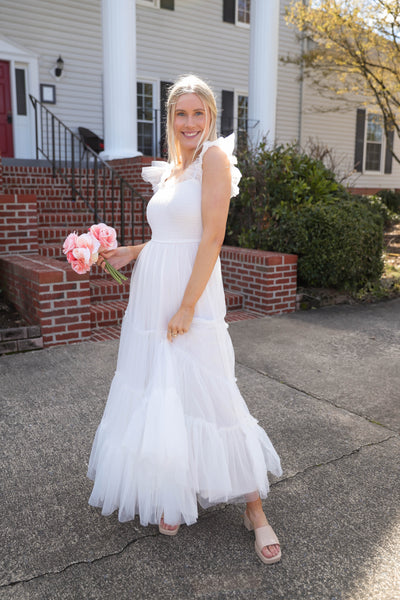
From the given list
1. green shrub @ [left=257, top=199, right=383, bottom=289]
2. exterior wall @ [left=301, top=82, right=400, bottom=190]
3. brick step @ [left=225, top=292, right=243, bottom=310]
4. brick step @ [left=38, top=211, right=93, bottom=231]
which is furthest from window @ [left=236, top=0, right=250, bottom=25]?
brick step @ [left=225, top=292, right=243, bottom=310]

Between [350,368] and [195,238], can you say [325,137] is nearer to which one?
[350,368]

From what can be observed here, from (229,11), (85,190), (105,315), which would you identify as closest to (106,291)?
(105,315)

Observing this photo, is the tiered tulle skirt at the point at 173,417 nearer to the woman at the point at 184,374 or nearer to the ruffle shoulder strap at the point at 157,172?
the woman at the point at 184,374

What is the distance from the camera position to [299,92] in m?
13.9

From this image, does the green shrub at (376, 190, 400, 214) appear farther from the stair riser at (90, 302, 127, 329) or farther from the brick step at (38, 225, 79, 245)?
the stair riser at (90, 302, 127, 329)

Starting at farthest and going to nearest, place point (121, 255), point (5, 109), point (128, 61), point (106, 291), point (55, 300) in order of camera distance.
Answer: point (5, 109)
point (128, 61)
point (106, 291)
point (55, 300)
point (121, 255)

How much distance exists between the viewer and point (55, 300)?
4332 millimetres

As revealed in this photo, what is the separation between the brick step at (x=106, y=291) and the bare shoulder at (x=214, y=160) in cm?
346

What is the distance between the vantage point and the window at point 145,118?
11281 mm

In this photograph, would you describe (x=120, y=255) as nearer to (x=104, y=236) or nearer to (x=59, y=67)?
(x=104, y=236)

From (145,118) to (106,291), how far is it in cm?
729

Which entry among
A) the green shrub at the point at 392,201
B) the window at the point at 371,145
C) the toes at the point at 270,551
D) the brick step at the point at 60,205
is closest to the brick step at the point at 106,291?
the brick step at the point at 60,205

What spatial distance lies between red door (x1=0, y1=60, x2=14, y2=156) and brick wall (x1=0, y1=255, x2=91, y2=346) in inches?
224

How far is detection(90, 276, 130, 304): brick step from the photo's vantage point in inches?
206
